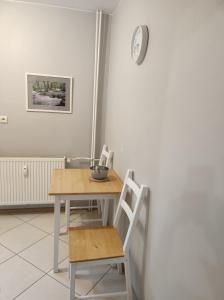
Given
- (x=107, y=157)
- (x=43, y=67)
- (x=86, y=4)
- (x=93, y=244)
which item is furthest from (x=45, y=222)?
(x=86, y=4)

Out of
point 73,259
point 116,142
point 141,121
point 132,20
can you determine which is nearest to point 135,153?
point 141,121

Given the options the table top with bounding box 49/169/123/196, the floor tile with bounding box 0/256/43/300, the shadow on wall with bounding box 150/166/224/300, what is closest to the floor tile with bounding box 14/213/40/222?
the floor tile with bounding box 0/256/43/300

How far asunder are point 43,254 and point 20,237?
1.38 ft

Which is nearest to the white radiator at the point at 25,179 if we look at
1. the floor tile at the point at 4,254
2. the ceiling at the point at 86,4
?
the floor tile at the point at 4,254

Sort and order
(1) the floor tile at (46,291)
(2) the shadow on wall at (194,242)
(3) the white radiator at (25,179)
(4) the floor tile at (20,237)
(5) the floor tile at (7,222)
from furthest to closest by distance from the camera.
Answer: (3) the white radiator at (25,179) < (5) the floor tile at (7,222) < (4) the floor tile at (20,237) < (1) the floor tile at (46,291) < (2) the shadow on wall at (194,242)

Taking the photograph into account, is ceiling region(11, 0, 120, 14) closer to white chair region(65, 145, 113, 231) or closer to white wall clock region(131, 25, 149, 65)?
white wall clock region(131, 25, 149, 65)

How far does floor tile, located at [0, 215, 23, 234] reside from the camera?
256cm

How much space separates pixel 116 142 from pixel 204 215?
1.51 metres

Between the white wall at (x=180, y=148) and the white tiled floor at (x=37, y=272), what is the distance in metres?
0.39

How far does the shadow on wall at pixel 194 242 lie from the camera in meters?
0.81

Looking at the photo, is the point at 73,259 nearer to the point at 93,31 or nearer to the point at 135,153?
the point at 135,153

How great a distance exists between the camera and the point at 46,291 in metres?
1.75

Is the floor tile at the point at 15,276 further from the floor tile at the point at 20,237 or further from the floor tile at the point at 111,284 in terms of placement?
the floor tile at the point at 111,284

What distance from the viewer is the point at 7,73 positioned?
2633mm
